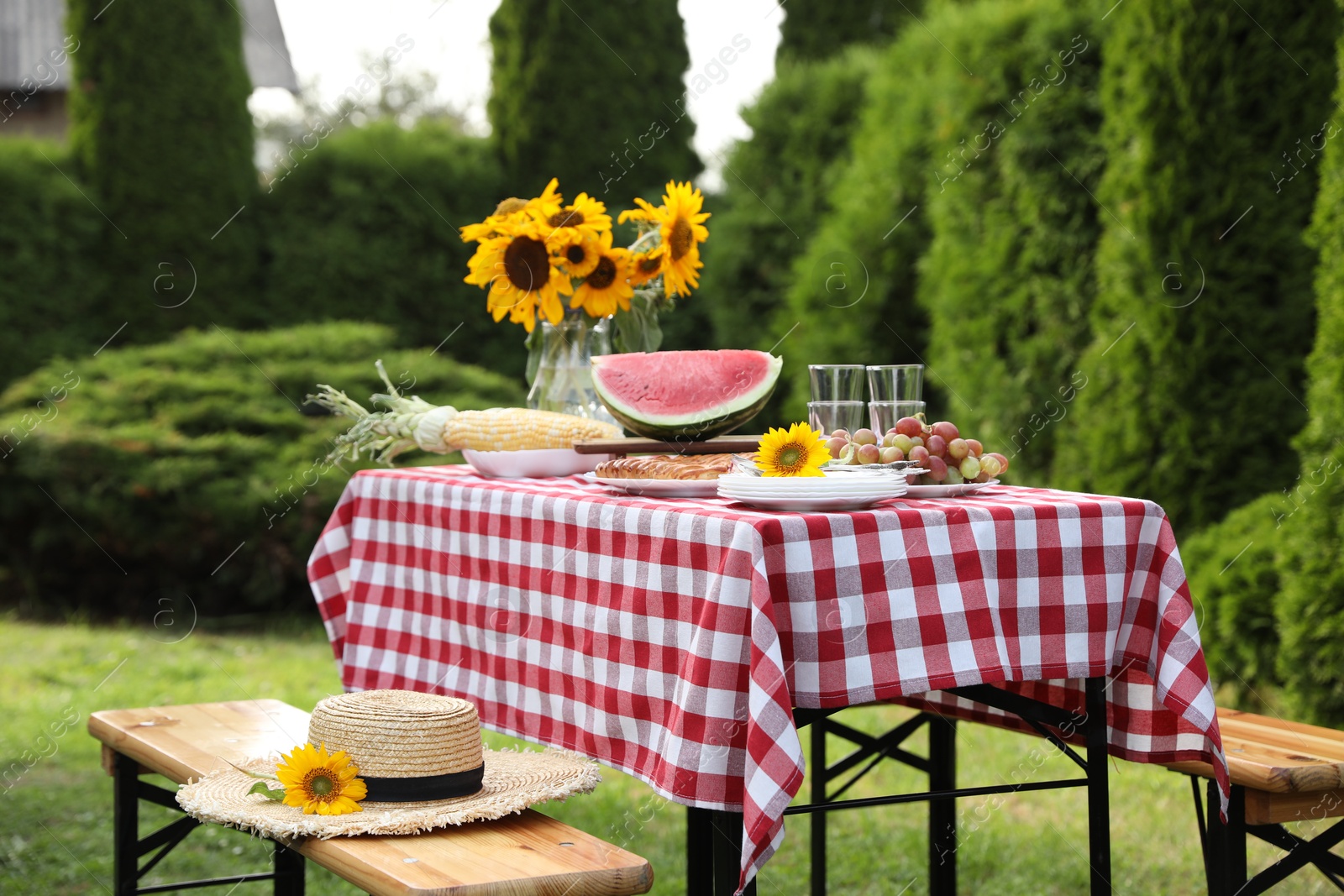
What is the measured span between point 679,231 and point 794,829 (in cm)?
243

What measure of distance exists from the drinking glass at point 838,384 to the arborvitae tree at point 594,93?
767 cm

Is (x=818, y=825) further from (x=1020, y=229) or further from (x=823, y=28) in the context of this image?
(x=823, y=28)

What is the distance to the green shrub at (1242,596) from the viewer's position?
5012 mm

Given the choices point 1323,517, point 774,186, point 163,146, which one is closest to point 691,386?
point 1323,517

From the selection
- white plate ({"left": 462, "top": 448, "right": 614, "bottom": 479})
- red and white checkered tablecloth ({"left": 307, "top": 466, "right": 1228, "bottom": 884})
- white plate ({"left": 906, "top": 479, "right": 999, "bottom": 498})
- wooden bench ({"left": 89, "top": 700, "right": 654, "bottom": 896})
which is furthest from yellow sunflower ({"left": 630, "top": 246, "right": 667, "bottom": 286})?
wooden bench ({"left": 89, "top": 700, "right": 654, "bottom": 896})

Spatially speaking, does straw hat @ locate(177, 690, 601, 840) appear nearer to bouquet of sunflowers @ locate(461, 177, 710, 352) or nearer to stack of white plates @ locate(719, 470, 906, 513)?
stack of white plates @ locate(719, 470, 906, 513)

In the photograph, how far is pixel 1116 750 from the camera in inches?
95.8

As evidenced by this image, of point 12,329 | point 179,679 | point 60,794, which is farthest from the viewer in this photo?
point 12,329

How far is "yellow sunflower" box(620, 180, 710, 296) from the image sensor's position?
3.16 metres

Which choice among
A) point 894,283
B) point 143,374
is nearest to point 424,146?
point 143,374

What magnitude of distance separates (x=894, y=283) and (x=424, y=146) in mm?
4530

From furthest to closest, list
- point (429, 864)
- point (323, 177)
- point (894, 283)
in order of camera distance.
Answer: point (323, 177) < point (894, 283) < point (429, 864)

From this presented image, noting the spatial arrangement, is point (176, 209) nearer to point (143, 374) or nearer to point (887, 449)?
point (143, 374)

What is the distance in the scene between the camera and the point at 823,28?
10781 millimetres
